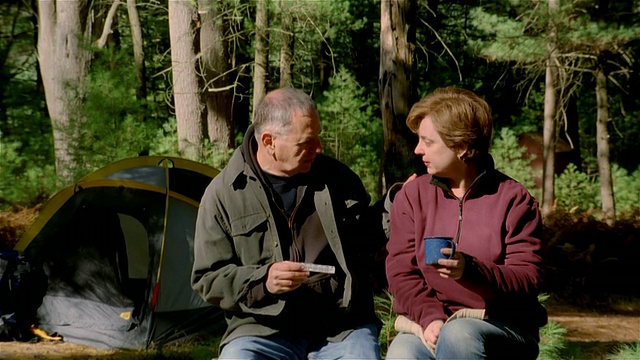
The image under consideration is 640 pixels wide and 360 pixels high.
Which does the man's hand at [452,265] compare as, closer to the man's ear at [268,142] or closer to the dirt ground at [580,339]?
the man's ear at [268,142]

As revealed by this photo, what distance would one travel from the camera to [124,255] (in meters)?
6.58

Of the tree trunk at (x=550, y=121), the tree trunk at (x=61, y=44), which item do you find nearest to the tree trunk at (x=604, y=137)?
the tree trunk at (x=550, y=121)

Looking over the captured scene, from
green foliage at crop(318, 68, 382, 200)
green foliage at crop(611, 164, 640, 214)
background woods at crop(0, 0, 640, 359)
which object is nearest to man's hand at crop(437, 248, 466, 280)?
background woods at crop(0, 0, 640, 359)

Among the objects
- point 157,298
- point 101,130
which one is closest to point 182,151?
point 101,130

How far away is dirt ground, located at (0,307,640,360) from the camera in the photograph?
5.79m

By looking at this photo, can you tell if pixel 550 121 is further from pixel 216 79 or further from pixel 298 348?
pixel 298 348

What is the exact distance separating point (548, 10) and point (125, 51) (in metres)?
5.98

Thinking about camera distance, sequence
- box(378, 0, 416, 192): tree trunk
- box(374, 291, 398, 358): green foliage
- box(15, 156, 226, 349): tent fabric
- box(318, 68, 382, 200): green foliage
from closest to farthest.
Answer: box(374, 291, 398, 358): green foliage < box(378, 0, 416, 192): tree trunk < box(15, 156, 226, 349): tent fabric < box(318, 68, 382, 200): green foliage

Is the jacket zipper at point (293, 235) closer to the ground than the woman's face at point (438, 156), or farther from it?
closer to the ground

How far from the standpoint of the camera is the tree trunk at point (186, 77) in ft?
31.2

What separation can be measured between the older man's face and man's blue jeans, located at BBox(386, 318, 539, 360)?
77 cm

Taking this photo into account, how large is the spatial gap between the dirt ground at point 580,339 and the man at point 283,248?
10.3 feet

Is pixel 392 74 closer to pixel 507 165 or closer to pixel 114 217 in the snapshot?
pixel 114 217

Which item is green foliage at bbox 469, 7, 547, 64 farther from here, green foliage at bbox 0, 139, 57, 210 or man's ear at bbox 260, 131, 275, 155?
man's ear at bbox 260, 131, 275, 155
